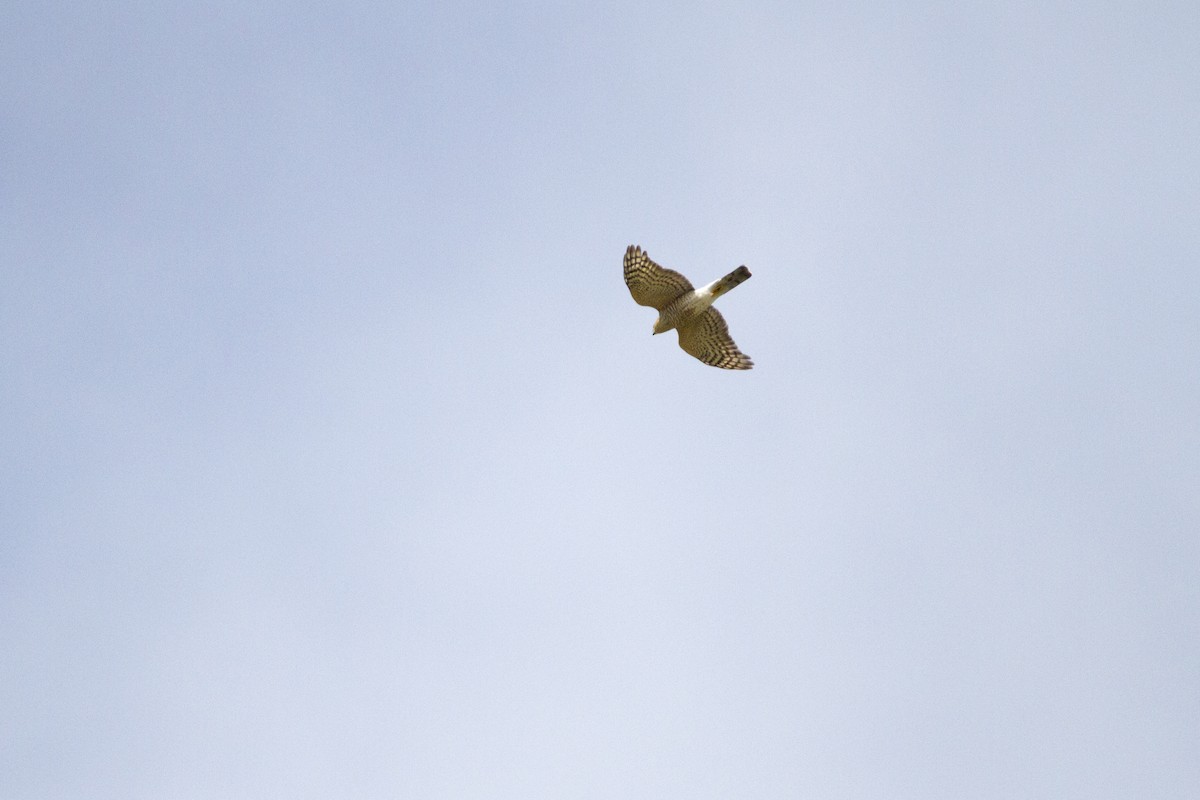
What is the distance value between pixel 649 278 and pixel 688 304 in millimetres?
1500

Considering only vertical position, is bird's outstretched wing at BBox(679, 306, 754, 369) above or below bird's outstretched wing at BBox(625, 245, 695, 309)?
below

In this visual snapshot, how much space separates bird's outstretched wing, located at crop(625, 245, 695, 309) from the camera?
87.9 ft

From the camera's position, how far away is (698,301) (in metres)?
27.2

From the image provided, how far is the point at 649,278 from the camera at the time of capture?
26938mm

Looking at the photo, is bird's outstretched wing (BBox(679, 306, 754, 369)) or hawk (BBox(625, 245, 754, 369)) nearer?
hawk (BBox(625, 245, 754, 369))

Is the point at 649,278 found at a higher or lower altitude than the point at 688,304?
higher

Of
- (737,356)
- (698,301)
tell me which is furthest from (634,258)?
(737,356)

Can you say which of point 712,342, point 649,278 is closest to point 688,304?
point 649,278

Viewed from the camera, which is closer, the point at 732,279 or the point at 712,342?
the point at 732,279

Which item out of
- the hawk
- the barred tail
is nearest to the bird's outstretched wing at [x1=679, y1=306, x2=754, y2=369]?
the hawk

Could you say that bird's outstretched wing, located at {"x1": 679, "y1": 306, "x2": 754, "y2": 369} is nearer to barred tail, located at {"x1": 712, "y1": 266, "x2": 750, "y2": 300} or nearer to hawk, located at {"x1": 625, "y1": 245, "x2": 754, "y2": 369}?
hawk, located at {"x1": 625, "y1": 245, "x2": 754, "y2": 369}

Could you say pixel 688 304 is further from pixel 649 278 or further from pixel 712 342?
pixel 712 342

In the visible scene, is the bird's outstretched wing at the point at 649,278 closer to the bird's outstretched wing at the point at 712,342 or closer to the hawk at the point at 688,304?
the hawk at the point at 688,304

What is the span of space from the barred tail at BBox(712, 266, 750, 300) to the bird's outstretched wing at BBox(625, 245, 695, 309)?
0.88 meters
